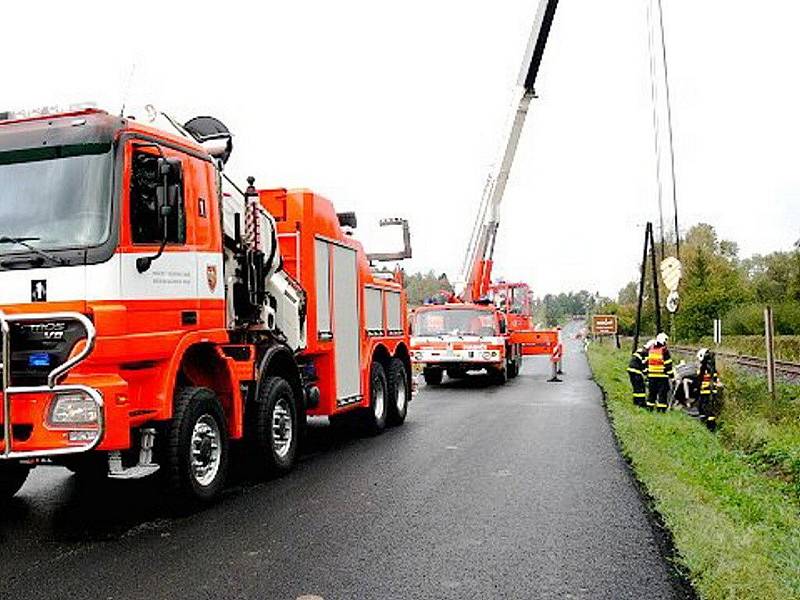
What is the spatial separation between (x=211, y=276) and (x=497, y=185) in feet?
46.6

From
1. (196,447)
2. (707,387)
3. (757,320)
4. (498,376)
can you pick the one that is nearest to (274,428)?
(196,447)

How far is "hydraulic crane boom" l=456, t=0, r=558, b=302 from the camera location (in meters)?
18.3

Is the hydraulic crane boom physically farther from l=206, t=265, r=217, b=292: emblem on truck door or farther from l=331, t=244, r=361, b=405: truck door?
l=206, t=265, r=217, b=292: emblem on truck door

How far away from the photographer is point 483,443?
10.9m

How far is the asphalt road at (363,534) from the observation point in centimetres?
508

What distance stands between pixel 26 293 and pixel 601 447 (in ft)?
23.3

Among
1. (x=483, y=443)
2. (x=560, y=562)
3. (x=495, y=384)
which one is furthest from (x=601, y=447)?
(x=495, y=384)

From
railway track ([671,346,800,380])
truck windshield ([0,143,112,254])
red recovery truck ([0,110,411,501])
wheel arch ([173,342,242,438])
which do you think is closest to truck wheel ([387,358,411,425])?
red recovery truck ([0,110,411,501])

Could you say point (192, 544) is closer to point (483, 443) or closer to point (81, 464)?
point (81, 464)

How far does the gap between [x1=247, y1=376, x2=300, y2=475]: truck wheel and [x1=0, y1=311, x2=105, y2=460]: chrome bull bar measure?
246 centimetres

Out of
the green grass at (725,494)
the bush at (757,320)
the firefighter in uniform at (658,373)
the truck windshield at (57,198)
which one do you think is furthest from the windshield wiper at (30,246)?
the bush at (757,320)

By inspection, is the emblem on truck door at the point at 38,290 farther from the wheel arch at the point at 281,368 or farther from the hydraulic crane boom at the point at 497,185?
the hydraulic crane boom at the point at 497,185

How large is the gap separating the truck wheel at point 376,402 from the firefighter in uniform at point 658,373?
6.25 m

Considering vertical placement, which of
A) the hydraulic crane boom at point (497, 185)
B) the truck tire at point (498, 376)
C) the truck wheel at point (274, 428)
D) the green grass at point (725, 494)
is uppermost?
the hydraulic crane boom at point (497, 185)
